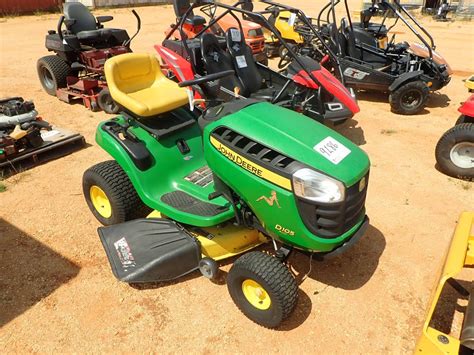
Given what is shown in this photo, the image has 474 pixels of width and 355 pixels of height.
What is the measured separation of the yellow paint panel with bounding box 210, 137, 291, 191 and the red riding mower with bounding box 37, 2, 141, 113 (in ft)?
12.6

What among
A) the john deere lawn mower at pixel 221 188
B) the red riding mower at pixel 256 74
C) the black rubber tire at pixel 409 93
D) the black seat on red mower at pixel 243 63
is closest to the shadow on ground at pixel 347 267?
the john deere lawn mower at pixel 221 188

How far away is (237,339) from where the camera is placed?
245 centimetres

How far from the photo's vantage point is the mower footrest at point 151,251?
8.84ft

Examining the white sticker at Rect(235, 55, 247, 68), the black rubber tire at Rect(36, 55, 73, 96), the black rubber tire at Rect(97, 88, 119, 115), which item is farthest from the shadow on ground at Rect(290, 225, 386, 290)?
the black rubber tire at Rect(36, 55, 73, 96)

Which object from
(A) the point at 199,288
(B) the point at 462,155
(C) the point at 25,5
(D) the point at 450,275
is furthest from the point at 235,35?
(C) the point at 25,5

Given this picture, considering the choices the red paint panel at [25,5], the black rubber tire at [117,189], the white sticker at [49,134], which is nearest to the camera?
the black rubber tire at [117,189]

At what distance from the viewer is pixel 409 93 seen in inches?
237

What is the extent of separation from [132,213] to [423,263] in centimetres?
228

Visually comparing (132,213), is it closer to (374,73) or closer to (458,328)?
(458,328)

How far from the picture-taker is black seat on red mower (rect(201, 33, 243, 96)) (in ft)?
16.8

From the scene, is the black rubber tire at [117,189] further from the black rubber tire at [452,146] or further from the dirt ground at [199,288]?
the black rubber tire at [452,146]

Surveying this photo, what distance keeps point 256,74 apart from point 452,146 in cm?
258

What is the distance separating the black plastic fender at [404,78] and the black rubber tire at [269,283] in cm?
448

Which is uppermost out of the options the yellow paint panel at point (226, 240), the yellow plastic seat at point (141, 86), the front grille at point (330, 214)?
the yellow plastic seat at point (141, 86)
